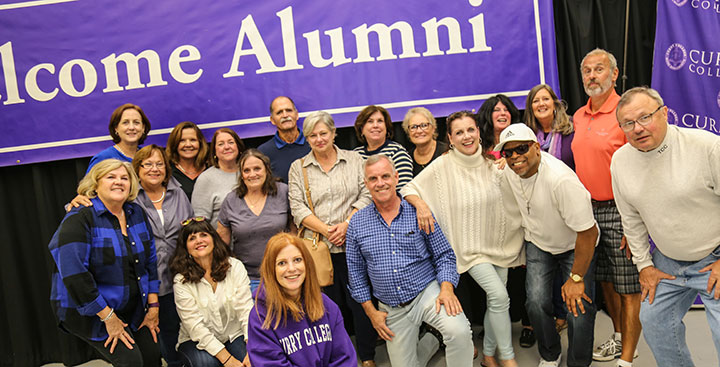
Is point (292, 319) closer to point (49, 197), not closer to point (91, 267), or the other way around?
point (91, 267)

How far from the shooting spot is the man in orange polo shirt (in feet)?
9.25

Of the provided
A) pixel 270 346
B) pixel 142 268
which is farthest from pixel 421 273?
pixel 142 268

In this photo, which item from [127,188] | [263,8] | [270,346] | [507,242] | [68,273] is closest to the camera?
[270,346]

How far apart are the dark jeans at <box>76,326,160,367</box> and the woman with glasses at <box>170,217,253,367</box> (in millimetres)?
157

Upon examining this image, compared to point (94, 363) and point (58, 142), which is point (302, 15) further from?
point (94, 363)

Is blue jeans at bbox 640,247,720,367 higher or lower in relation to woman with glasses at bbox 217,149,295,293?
lower

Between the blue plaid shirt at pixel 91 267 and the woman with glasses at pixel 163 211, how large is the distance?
209mm

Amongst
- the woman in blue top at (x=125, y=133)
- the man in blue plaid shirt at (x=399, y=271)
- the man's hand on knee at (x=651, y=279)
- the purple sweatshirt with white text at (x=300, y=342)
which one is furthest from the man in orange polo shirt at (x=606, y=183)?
the woman in blue top at (x=125, y=133)

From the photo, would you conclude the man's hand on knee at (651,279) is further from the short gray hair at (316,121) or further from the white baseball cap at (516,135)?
the short gray hair at (316,121)

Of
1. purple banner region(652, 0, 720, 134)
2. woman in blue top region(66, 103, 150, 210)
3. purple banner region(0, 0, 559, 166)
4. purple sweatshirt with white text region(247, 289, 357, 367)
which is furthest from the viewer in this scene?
purple banner region(0, 0, 559, 166)

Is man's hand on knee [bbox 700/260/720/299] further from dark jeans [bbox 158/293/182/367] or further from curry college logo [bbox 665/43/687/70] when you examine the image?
dark jeans [bbox 158/293/182/367]

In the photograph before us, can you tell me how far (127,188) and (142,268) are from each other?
447mm

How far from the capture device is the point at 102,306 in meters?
2.59

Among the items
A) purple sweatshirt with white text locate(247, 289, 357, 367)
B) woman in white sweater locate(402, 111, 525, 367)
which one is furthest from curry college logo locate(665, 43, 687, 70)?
purple sweatshirt with white text locate(247, 289, 357, 367)
